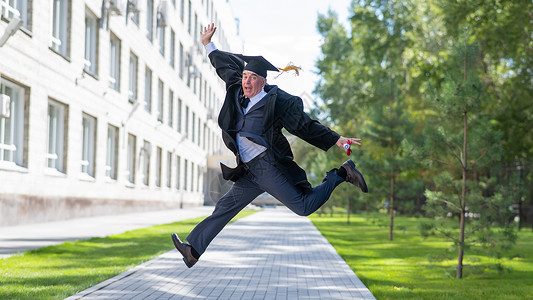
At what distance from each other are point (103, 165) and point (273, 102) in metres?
20.1

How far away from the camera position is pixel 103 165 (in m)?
Answer: 24.6

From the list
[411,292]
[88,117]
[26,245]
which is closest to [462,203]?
[411,292]

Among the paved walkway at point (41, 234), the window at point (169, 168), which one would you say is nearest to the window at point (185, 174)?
the window at point (169, 168)

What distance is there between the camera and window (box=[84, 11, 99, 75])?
909 inches

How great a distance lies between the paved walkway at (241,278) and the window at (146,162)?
18.5 metres

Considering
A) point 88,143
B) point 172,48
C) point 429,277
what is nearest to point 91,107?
point 88,143

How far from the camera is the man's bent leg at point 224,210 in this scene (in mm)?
5875

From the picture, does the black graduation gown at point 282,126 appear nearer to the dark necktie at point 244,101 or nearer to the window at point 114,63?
the dark necktie at point 244,101

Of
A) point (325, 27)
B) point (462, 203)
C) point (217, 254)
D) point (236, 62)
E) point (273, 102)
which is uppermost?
point (325, 27)

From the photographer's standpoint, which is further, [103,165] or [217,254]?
[103,165]

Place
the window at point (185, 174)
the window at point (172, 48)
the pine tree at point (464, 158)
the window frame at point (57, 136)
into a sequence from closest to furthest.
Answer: the pine tree at point (464, 158) < the window frame at point (57, 136) < the window at point (172, 48) < the window at point (185, 174)

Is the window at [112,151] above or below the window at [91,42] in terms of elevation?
below

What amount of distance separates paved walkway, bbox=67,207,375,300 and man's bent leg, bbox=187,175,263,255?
1.64 m

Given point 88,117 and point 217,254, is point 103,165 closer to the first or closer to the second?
point 88,117
